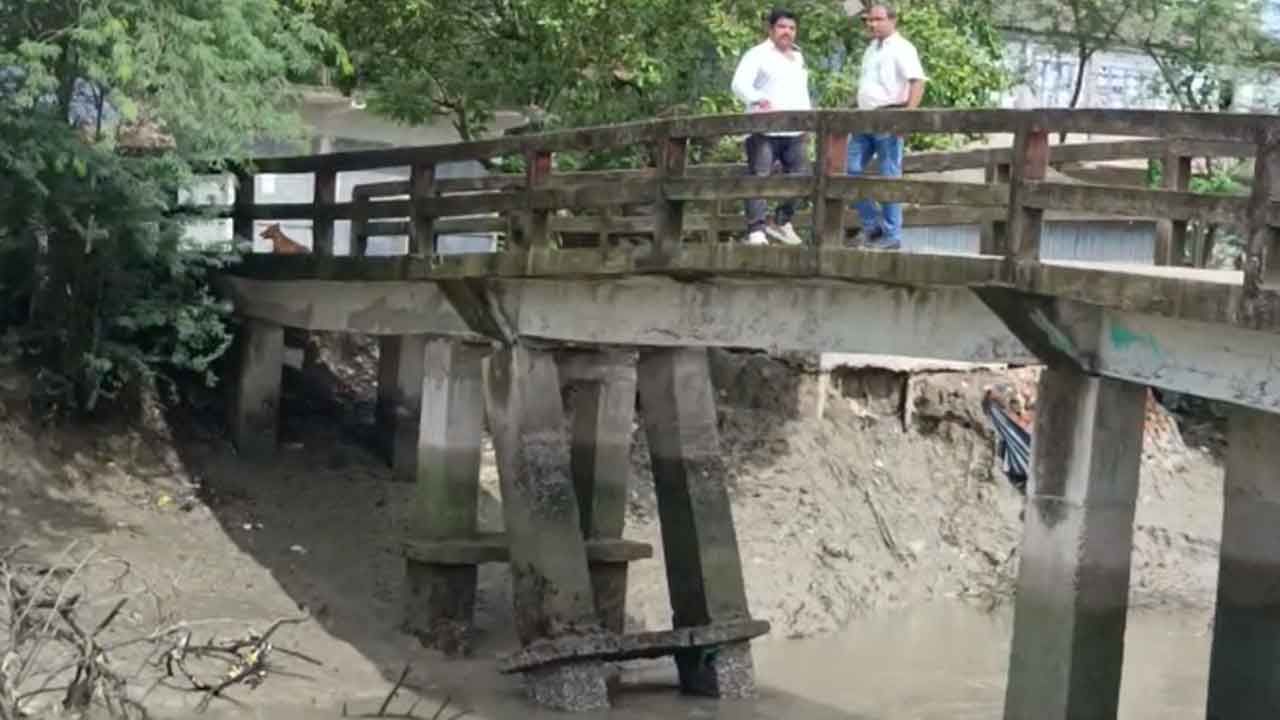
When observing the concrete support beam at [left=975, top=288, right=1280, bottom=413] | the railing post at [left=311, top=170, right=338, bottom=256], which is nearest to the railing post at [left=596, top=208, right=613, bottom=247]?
the railing post at [left=311, top=170, right=338, bottom=256]

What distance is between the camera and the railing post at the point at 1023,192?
969 cm

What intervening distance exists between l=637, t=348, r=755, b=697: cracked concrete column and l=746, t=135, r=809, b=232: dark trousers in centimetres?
187

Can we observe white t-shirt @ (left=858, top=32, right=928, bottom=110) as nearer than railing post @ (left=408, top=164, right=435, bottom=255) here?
Yes

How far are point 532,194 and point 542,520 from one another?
87.7 inches

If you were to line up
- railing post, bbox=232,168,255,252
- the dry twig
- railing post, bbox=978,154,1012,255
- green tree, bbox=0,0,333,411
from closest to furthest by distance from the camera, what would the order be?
railing post, bbox=978,154,1012,255
the dry twig
green tree, bbox=0,0,333,411
railing post, bbox=232,168,255,252

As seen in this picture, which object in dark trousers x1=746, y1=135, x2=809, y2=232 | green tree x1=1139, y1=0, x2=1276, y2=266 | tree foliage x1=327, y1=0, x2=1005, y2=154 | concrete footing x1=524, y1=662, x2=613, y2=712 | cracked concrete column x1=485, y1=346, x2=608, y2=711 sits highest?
green tree x1=1139, y1=0, x2=1276, y2=266

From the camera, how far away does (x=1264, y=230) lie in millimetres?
8492

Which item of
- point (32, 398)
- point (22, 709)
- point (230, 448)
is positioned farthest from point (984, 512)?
point (22, 709)

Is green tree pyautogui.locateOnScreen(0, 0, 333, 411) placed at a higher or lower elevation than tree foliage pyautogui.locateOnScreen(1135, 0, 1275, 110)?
lower

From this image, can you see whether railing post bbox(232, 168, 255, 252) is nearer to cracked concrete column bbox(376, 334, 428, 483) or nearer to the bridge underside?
cracked concrete column bbox(376, 334, 428, 483)

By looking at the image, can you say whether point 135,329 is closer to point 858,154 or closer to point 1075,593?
point 858,154

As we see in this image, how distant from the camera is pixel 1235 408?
9.76 m

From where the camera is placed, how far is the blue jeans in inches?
454

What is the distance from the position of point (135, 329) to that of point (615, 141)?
19.6 ft
